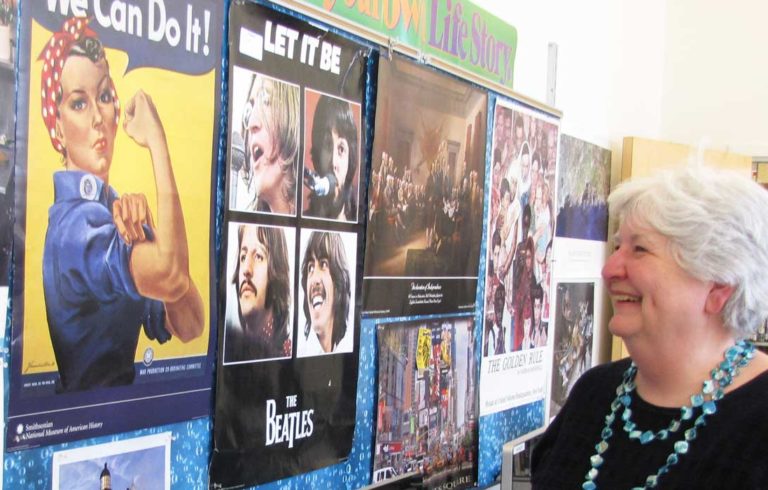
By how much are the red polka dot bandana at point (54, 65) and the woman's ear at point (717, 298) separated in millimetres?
1186

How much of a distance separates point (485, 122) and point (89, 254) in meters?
1.55

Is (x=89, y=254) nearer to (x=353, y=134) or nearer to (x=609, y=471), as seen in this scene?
(x=353, y=134)

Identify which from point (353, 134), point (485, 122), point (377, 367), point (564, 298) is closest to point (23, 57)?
point (353, 134)

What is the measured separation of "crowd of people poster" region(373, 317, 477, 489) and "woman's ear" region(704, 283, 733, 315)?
3.10 feet

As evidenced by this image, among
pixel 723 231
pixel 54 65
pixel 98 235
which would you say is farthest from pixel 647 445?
pixel 54 65

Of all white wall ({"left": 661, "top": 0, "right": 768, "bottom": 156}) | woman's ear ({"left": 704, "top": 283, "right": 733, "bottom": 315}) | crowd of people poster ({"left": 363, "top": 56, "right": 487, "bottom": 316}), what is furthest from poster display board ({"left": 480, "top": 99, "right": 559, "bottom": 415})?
white wall ({"left": 661, "top": 0, "right": 768, "bottom": 156})

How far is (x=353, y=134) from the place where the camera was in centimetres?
217

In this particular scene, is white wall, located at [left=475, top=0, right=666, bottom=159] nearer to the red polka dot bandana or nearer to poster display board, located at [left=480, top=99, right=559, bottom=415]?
poster display board, located at [left=480, top=99, right=559, bottom=415]

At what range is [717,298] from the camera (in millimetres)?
1588

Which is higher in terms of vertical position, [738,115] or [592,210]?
[738,115]

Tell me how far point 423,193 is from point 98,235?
1099 mm

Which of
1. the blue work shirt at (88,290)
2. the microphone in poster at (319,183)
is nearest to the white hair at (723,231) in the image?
the microphone in poster at (319,183)

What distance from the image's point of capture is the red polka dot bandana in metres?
1.45

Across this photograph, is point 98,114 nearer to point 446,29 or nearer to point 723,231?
point 723,231
